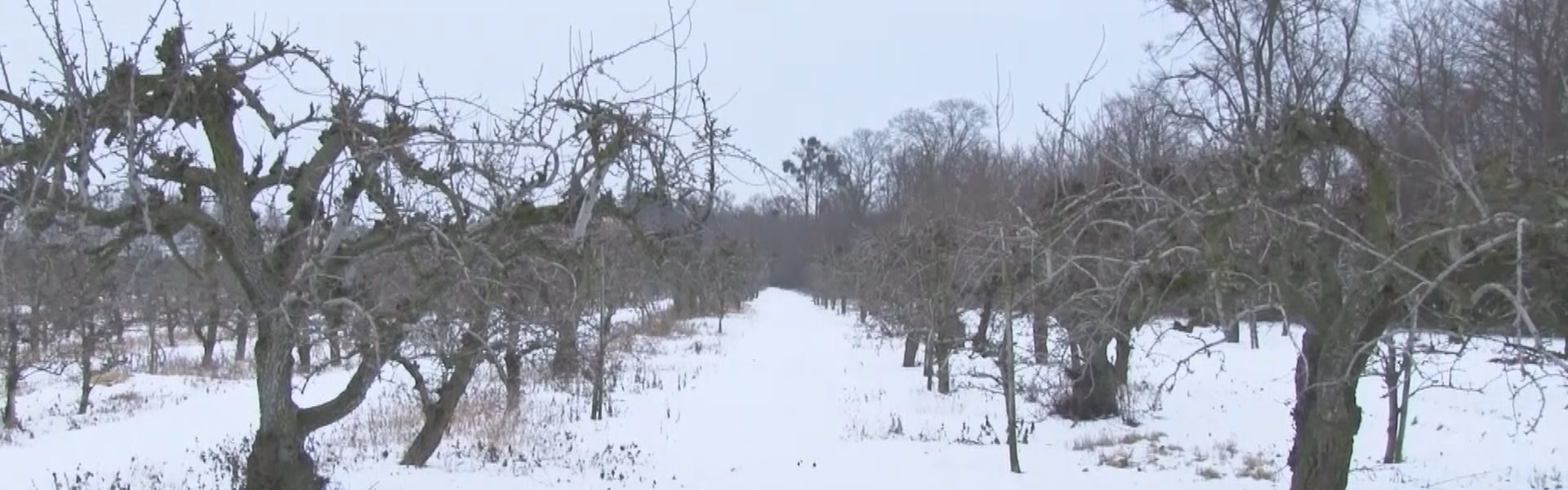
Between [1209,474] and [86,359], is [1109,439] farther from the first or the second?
[86,359]

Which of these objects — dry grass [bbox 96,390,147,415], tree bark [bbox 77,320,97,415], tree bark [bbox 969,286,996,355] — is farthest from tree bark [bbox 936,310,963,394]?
tree bark [bbox 77,320,97,415]

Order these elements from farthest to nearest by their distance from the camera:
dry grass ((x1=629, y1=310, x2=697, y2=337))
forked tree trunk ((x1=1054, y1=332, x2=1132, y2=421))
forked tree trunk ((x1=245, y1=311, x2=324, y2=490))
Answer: dry grass ((x1=629, y1=310, x2=697, y2=337)) → forked tree trunk ((x1=1054, y1=332, x2=1132, y2=421)) → forked tree trunk ((x1=245, y1=311, x2=324, y2=490))

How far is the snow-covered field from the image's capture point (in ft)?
31.8

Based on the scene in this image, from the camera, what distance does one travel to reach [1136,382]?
17.4 m

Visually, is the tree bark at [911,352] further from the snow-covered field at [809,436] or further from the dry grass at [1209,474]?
the dry grass at [1209,474]

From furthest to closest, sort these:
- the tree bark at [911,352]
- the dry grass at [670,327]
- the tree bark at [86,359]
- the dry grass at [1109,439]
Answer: the dry grass at [670,327] < the tree bark at [911,352] < the tree bark at [86,359] < the dry grass at [1109,439]

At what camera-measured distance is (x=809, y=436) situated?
42.4ft

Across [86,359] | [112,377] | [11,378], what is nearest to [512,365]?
[11,378]

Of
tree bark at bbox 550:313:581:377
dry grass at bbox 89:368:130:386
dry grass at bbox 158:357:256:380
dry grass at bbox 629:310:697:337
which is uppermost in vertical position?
dry grass at bbox 629:310:697:337

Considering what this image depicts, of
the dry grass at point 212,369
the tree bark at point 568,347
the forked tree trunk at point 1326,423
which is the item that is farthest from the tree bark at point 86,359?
the forked tree trunk at point 1326,423

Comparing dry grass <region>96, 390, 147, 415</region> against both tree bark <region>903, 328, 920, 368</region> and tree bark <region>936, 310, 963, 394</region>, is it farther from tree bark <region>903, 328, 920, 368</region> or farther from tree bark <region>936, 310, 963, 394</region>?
tree bark <region>903, 328, 920, 368</region>

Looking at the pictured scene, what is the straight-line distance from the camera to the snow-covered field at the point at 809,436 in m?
9.69

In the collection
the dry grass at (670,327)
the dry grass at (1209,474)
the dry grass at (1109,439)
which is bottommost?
the dry grass at (1209,474)

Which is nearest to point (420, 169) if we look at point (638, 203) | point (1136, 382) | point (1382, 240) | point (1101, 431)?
point (638, 203)
